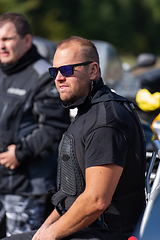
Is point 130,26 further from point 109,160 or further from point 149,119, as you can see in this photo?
point 109,160

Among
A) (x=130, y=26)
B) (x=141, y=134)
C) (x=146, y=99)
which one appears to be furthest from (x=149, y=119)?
(x=130, y=26)

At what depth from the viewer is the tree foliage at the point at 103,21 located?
21.8 m

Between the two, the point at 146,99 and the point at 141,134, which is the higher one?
the point at 141,134

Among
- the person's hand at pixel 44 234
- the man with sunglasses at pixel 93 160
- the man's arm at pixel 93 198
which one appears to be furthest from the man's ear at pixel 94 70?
the person's hand at pixel 44 234

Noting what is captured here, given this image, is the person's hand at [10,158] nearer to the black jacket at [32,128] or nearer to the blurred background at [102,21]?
the black jacket at [32,128]

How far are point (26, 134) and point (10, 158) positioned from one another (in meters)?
0.24

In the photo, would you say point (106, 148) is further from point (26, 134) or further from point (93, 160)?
point (26, 134)

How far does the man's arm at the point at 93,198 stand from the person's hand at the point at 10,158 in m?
1.18

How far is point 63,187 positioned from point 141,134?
1.71ft

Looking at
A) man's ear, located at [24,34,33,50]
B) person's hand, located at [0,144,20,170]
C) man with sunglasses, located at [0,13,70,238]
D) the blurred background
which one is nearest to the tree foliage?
the blurred background

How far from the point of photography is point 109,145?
1.70 metres

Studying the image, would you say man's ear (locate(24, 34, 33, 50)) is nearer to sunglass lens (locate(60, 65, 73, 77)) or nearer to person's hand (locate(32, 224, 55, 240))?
sunglass lens (locate(60, 65, 73, 77))

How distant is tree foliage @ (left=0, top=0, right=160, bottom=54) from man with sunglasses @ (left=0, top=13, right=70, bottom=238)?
56.9ft

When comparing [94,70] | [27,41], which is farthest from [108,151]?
[27,41]
